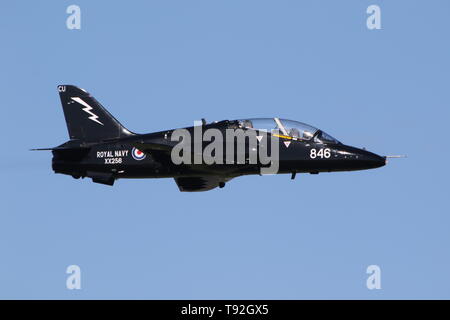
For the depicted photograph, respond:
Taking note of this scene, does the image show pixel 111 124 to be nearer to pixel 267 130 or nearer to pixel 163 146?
pixel 163 146

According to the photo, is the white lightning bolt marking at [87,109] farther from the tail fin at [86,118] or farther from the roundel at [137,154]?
the roundel at [137,154]

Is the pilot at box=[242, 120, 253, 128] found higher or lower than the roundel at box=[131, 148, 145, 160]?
higher

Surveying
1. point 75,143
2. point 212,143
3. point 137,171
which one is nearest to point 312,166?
point 212,143

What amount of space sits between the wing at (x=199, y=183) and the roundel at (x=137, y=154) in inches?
89.1

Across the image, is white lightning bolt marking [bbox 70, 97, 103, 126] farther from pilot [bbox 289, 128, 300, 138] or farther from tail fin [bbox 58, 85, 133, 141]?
pilot [bbox 289, 128, 300, 138]

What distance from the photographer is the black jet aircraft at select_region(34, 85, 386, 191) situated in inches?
1692

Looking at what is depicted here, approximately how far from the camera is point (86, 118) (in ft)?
152

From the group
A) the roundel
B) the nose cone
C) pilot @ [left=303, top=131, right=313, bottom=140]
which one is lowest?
the nose cone

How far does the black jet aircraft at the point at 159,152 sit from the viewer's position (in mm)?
42969

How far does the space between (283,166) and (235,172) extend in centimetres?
218

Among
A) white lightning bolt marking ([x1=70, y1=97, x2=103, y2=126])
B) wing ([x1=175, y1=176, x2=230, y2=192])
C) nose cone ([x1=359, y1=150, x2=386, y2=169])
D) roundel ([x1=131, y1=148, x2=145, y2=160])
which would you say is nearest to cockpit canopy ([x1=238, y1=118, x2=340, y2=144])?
nose cone ([x1=359, y1=150, x2=386, y2=169])

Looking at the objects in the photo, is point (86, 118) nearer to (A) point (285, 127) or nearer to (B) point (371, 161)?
(A) point (285, 127)

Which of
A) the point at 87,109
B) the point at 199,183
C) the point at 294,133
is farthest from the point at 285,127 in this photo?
the point at 87,109

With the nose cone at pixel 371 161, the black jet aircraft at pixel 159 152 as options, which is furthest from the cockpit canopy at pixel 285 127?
the nose cone at pixel 371 161
